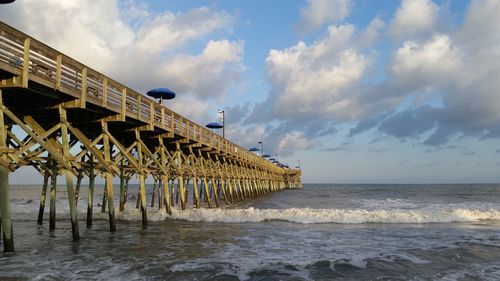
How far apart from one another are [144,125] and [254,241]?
7010 mm

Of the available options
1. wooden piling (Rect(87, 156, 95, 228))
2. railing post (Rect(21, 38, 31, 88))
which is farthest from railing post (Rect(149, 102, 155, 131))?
railing post (Rect(21, 38, 31, 88))

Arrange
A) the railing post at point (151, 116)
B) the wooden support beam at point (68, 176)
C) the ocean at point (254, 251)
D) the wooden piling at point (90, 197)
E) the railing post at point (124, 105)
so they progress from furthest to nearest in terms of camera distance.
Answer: the railing post at point (151, 116), the wooden piling at point (90, 197), the railing post at point (124, 105), the wooden support beam at point (68, 176), the ocean at point (254, 251)

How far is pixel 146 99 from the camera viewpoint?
51.6ft

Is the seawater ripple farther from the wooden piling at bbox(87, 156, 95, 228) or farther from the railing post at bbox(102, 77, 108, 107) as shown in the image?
the railing post at bbox(102, 77, 108, 107)

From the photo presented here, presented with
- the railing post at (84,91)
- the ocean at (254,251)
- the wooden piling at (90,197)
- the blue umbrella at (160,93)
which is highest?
the blue umbrella at (160,93)

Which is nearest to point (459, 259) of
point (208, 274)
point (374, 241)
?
point (374, 241)

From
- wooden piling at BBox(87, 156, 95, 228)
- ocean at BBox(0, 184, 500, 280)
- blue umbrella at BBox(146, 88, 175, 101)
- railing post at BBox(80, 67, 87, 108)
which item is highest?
blue umbrella at BBox(146, 88, 175, 101)

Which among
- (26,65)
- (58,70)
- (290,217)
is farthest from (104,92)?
(290,217)

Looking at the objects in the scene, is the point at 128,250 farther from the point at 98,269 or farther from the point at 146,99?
the point at 146,99

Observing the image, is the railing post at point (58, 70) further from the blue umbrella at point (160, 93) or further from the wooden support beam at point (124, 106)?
the blue umbrella at point (160, 93)

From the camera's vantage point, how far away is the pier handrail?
8977mm

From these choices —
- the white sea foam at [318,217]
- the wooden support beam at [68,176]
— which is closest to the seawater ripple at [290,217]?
the white sea foam at [318,217]

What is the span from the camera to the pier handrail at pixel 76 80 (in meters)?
8.98

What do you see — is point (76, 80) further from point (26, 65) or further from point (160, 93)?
point (160, 93)
